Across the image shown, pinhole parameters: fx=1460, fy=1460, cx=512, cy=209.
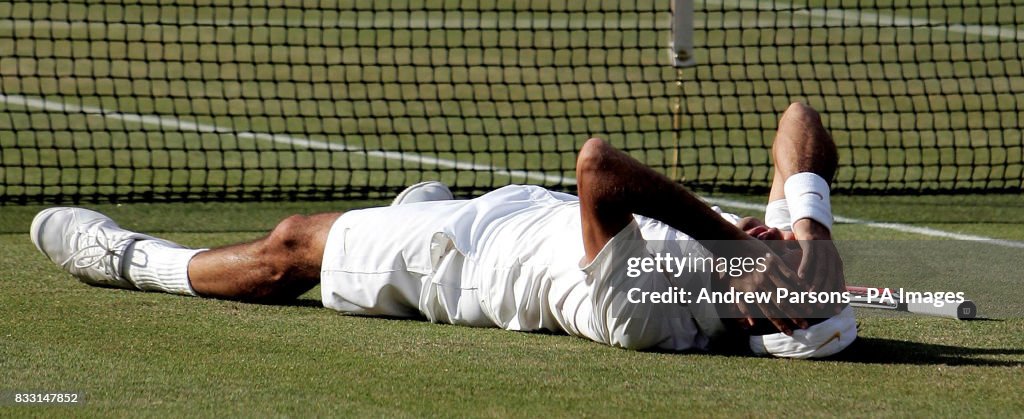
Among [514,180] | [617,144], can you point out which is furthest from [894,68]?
[514,180]

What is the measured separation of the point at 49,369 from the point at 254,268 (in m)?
1.06

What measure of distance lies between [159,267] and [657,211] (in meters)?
2.05

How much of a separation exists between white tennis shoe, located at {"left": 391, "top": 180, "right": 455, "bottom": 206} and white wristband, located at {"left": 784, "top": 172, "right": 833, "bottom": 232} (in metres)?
1.55

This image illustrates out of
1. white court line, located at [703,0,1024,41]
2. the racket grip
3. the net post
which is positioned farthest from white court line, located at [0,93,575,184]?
white court line, located at [703,0,1024,41]

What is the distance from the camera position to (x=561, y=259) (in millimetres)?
4273

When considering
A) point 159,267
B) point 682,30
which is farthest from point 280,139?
point 159,267

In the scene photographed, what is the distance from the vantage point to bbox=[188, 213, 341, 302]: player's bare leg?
4891mm

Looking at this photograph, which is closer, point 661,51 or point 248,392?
point 248,392

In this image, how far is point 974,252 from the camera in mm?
6164

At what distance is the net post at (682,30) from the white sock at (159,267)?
3.34 meters

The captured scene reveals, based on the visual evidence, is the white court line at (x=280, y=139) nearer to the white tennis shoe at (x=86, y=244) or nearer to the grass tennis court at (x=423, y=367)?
the white tennis shoe at (x=86, y=244)

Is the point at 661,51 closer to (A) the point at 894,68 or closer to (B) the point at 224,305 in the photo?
(A) the point at 894,68

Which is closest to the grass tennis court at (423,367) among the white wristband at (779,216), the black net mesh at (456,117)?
the white wristband at (779,216)

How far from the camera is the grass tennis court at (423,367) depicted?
3705 millimetres
